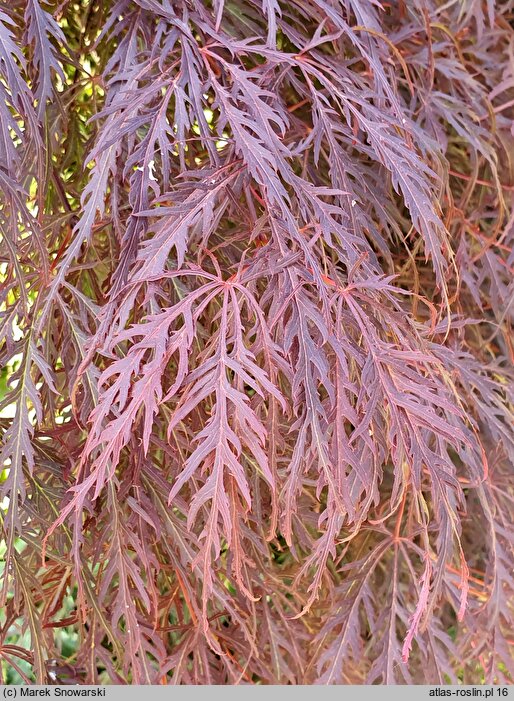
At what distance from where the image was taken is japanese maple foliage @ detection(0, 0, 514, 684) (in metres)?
0.50

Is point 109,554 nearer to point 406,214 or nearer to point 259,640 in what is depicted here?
point 259,640

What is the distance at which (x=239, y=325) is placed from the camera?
491mm

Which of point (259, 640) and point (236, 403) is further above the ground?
point (236, 403)

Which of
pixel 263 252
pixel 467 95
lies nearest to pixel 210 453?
pixel 263 252

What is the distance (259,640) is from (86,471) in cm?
36

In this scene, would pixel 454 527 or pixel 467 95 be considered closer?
pixel 454 527

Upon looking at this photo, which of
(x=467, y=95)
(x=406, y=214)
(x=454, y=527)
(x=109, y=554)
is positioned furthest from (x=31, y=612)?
(x=467, y=95)

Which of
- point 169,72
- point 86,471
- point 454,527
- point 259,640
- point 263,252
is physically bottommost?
point 259,640

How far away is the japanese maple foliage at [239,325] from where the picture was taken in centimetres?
50

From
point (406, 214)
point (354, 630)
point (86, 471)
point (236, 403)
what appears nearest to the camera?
point (236, 403)

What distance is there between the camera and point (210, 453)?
489mm

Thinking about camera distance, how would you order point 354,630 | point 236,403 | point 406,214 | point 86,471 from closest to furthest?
point 236,403, point 86,471, point 354,630, point 406,214

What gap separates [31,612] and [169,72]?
529mm

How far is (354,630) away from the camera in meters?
0.72
